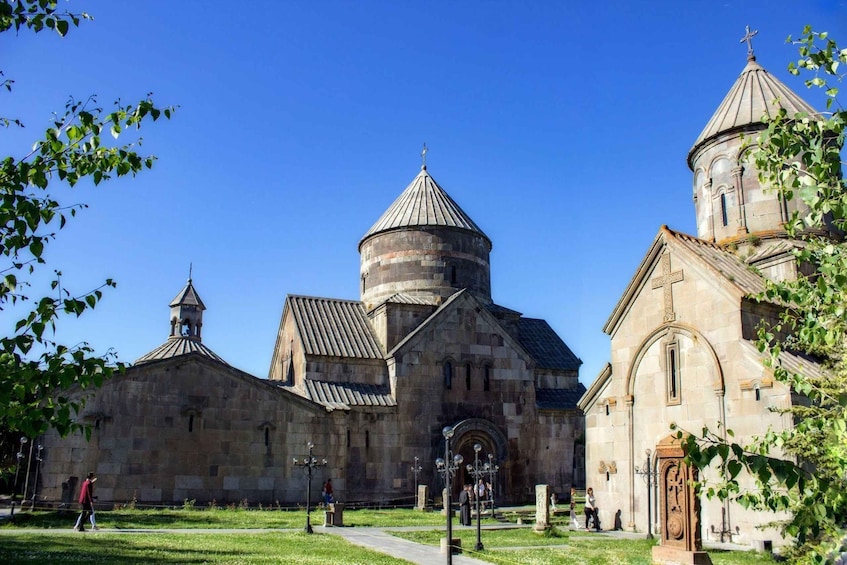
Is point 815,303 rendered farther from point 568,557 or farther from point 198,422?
point 198,422

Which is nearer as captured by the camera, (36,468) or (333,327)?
(36,468)

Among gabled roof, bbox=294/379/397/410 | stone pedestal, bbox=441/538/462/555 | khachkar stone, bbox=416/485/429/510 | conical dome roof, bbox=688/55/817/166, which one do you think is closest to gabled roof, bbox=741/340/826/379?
stone pedestal, bbox=441/538/462/555

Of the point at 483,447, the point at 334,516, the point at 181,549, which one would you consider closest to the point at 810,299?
the point at 181,549

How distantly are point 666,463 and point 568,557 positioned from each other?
193 cm

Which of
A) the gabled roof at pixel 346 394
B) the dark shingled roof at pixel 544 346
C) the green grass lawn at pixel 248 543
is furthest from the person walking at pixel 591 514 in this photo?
the dark shingled roof at pixel 544 346

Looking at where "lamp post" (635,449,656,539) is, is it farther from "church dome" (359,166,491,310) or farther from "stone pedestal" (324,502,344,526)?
"church dome" (359,166,491,310)

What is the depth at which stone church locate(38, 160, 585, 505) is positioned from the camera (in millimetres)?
17156

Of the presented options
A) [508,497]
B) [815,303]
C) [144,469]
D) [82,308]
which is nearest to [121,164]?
[82,308]

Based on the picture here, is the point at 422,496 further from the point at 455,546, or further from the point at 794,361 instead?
the point at 794,361

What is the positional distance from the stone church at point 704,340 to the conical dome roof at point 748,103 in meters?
0.03

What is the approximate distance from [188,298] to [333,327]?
4.59 metres

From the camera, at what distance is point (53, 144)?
4.81 meters

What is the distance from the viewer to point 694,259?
13.3 meters

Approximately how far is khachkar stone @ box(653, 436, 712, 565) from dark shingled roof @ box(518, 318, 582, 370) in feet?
44.0
